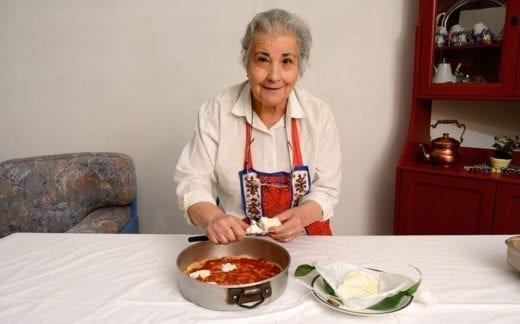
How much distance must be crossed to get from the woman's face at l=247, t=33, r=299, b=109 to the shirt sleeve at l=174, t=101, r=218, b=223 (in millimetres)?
235

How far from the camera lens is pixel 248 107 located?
1.74m

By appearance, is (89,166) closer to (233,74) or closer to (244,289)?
(233,74)

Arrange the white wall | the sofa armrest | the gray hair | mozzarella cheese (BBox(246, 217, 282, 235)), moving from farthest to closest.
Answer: the white wall
the sofa armrest
the gray hair
mozzarella cheese (BBox(246, 217, 282, 235))

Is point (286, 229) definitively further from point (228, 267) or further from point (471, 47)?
point (471, 47)

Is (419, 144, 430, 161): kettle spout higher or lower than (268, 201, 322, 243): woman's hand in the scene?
higher

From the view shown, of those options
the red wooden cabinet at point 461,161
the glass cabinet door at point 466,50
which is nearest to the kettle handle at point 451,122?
the red wooden cabinet at point 461,161

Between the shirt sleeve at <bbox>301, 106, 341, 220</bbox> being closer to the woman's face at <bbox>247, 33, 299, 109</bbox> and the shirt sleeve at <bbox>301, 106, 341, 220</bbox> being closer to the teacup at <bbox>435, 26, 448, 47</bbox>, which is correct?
the woman's face at <bbox>247, 33, 299, 109</bbox>

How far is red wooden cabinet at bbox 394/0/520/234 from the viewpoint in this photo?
7.33 ft

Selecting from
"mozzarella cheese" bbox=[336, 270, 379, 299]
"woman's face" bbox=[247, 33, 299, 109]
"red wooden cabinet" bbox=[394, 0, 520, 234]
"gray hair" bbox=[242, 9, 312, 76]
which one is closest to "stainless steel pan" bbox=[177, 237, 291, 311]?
"mozzarella cheese" bbox=[336, 270, 379, 299]

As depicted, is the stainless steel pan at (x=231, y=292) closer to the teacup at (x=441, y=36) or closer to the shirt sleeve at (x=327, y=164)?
the shirt sleeve at (x=327, y=164)

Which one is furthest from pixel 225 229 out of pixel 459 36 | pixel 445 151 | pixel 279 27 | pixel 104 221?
pixel 459 36

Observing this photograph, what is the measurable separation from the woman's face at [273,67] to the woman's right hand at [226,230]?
55cm

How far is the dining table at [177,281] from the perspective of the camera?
1.07 m

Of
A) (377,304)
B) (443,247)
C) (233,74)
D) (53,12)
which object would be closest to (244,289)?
(377,304)
